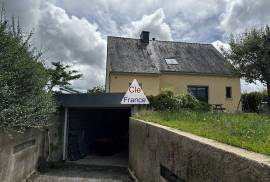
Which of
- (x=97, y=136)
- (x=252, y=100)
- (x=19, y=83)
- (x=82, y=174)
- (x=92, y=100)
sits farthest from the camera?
(x=252, y=100)

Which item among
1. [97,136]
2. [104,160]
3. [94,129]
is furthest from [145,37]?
[104,160]

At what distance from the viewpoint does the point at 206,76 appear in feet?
76.4

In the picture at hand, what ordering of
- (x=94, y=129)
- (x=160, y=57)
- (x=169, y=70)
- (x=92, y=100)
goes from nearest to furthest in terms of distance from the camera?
(x=92, y=100), (x=94, y=129), (x=169, y=70), (x=160, y=57)

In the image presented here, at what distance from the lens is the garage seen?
547 inches

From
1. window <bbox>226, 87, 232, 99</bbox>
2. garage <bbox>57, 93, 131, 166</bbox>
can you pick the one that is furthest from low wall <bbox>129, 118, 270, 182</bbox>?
window <bbox>226, 87, 232, 99</bbox>

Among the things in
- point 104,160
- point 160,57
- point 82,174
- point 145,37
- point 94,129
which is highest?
point 145,37

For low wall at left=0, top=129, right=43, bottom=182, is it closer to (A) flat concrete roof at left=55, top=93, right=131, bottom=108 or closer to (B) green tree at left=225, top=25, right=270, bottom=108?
(A) flat concrete roof at left=55, top=93, right=131, bottom=108

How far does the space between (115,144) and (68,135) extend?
4.00m

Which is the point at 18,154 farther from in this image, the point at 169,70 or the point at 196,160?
the point at 169,70

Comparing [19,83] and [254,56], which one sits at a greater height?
[254,56]

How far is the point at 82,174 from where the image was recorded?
439 inches

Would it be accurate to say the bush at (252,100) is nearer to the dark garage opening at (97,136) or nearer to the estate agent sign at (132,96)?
the dark garage opening at (97,136)

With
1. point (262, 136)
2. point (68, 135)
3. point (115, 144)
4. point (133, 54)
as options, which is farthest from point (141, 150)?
point (133, 54)

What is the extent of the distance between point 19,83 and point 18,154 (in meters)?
2.35
